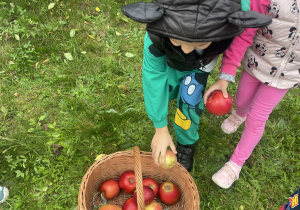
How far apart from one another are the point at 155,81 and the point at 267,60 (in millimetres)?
749

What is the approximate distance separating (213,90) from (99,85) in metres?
1.56

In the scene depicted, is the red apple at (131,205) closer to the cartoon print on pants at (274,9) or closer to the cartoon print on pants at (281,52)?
the cartoon print on pants at (281,52)

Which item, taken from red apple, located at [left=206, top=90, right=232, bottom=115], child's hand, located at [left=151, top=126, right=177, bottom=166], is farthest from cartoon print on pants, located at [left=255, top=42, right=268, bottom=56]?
child's hand, located at [left=151, top=126, right=177, bottom=166]

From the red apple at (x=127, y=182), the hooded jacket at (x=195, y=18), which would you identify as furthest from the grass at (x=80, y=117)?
the hooded jacket at (x=195, y=18)

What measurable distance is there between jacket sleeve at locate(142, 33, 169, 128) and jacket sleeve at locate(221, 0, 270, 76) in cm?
41

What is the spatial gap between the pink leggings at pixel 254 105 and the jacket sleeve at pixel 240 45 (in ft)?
1.11

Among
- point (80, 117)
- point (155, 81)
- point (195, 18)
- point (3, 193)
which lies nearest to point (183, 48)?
point (195, 18)

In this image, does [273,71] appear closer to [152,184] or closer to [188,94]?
[188,94]

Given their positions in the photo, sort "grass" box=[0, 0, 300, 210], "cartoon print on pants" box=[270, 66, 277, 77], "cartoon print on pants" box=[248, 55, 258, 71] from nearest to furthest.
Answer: "cartoon print on pants" box=[270, 66, 277, 77]
"cartoon print on pants" box=[248, 55, 258, 71]
"grass" box=[0, 0, 300, 210]

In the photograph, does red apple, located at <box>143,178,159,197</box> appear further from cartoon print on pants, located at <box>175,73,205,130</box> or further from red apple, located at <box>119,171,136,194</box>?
cartoon print on pants, located at <box>175,73,205,130</box>

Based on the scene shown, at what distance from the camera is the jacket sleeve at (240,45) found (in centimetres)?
171

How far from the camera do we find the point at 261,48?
5.99 feet

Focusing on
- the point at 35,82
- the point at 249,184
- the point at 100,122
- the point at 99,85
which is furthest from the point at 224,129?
the point at 35,82

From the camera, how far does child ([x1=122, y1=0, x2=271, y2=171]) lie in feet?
3.86
